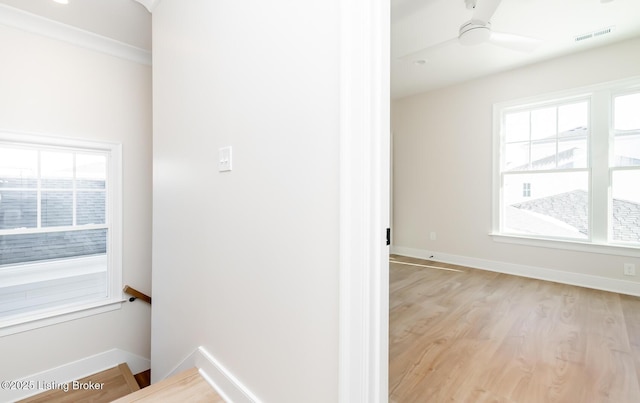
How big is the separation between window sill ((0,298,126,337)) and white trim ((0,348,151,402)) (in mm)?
396

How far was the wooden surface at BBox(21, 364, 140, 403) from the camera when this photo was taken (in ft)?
7.45

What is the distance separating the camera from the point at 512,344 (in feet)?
6.82

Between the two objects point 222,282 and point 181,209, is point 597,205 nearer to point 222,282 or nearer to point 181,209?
point 222,282

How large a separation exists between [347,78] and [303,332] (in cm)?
93

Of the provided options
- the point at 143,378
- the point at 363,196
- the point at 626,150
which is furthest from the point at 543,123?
the point at 143,378

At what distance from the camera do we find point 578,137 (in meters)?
3.36

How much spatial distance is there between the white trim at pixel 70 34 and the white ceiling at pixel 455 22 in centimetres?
8

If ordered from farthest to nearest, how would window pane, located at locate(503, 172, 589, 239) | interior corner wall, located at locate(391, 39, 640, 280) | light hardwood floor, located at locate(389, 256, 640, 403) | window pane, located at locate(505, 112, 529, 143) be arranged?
1. window pane, located at locate(505, 112, 529, 143)
2. window pane, located at locate(503, 172, 589, 239)
3. interior corner wall, located at locate(391, 39, 640, 280)
4. light hardwood floor, located at locate(389, 256, 640, 403)

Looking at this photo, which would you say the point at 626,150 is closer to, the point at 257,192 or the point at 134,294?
the point at 257,192

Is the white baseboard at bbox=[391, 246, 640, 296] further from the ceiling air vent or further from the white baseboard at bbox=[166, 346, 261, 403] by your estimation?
the white baseboard at bbox=[166, 346, 261, 403]

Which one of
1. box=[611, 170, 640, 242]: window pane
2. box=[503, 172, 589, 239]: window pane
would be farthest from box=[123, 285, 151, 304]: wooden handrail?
box=[611, 170, 640, 242]: window pane

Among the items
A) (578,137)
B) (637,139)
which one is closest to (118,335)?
(578,137)

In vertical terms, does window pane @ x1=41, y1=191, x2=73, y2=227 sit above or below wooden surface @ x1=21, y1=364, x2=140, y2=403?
above

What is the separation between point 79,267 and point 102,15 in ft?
7.38
